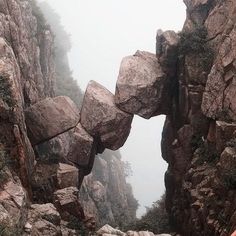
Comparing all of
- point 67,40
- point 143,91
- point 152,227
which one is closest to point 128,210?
point 152,227

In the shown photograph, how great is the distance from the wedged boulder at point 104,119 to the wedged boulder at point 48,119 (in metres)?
1.20

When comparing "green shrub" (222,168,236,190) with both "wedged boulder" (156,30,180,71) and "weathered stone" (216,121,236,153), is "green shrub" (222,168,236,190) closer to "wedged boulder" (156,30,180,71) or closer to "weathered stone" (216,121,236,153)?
"weathered stone" (216,121,236,153)

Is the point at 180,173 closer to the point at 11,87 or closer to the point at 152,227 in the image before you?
the point at 152,227

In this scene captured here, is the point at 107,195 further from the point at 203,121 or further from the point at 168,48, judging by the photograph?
the point at 203,121

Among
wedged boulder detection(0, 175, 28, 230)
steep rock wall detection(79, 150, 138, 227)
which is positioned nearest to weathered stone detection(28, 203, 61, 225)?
wedged boulder detection(0, 175, 28, 230)

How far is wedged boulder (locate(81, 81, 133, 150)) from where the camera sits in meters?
28.4

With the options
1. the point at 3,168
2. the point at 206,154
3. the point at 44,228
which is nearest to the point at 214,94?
the point at 206,154

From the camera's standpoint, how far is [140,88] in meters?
28.1

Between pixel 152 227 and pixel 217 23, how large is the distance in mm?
15022

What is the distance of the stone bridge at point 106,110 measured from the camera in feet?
92.3

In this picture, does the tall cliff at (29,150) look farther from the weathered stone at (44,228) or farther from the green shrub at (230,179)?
the green shrub at (230,179)

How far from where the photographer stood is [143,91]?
28219 mm

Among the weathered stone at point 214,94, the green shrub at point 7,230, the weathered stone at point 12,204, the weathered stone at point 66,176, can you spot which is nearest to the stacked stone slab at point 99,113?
the weathered stone at point 66,176

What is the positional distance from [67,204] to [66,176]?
3024 mm
